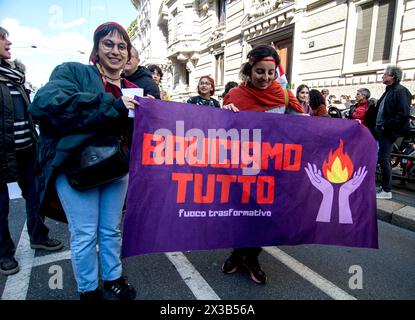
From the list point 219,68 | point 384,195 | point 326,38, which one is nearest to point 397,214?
point 384,195

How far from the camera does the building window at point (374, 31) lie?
7.73 m

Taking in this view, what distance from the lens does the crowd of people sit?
169 centimetres

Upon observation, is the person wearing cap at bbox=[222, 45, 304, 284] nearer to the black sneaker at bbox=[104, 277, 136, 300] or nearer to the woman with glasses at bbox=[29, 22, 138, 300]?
the woman with glasses at bbox=[29, 22, 138, 300]

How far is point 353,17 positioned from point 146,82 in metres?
8.46

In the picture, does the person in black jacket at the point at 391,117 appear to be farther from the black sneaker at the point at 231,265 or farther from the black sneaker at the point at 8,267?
the black sneaker at the point at 8,267

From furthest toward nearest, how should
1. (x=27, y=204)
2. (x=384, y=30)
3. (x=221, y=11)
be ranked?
(x=221, y=11), (x=384, y=30), (x=27, y=204)

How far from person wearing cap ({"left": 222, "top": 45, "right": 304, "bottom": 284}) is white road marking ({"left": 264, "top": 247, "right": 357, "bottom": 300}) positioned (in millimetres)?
449

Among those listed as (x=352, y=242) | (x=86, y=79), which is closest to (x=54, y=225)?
(x=86, y=79)

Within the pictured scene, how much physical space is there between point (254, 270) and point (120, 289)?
3.71 feet

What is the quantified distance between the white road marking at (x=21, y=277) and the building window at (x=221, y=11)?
17361 mm

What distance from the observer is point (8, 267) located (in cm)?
251

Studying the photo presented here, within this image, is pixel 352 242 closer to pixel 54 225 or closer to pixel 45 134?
pixel 45 134

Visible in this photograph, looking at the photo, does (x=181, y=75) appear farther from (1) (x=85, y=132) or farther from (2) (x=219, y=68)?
(1) (x=85, y=132)

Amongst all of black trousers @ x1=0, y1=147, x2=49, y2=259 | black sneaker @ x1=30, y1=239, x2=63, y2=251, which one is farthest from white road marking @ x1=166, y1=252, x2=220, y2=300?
black trousers @ x1=0, y1=147, x2=49, y2=259
